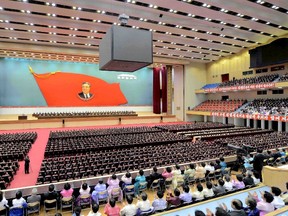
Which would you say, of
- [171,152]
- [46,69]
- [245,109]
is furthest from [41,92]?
[245,109]

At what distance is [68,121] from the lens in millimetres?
23828

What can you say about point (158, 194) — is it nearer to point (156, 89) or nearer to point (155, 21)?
point (155, 21)

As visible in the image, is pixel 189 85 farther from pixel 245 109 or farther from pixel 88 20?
pixel 88 20

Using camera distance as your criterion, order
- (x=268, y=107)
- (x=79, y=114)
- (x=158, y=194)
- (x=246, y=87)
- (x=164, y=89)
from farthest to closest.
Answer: (x=164, y=89)
(x=79, y=114)
(x=246, y=87)
(x=268, y=107)
(x=158, y=194)

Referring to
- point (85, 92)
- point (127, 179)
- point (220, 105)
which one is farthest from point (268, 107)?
point (85, 92)

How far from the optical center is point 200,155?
9.56 meters

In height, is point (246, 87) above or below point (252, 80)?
below

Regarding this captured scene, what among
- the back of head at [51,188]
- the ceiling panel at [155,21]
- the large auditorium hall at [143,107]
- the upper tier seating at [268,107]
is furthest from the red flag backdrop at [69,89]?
the back of head at [51,188]

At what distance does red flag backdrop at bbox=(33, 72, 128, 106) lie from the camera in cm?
2683

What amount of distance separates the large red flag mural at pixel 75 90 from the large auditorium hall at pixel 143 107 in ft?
0.43

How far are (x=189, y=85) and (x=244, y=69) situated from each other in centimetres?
698

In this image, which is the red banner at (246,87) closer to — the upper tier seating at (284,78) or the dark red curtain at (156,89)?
the upper tier seating at (284,78)

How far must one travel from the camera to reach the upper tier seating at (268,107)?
63.5ft

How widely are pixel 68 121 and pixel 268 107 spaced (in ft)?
66.9
